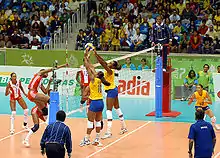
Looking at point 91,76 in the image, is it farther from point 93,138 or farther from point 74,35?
point 74,35

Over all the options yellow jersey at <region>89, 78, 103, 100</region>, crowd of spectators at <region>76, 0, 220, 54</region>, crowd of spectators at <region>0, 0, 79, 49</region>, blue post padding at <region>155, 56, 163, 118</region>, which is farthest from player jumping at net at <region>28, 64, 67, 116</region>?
crowd of spectators at <region>0, 0, 79, 49</region>

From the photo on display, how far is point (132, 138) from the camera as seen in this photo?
1831cm

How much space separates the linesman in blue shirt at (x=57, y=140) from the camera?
12.6 m

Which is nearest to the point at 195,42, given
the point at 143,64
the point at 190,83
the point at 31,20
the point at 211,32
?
the point at 211,32

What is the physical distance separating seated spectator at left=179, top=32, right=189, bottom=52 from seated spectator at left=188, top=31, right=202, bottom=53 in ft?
0.83

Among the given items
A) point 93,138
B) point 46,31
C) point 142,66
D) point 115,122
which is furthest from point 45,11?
point 93,138

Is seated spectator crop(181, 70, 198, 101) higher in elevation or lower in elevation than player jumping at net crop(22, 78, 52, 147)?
higher

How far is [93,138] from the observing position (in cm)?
1812

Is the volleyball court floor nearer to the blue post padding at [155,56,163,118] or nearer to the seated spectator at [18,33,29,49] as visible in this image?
the blue post padding at [155,56,163,118]

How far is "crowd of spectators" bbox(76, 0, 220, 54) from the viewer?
92.3 feet

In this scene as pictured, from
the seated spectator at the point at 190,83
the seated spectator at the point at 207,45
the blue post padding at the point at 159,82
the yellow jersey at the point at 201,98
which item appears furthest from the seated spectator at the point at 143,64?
the yellow jersey at the point at 201,98

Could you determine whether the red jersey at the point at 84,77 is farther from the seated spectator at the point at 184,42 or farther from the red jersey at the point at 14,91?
the seated spectator at the point at 184,42

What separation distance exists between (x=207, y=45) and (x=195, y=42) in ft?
2.34

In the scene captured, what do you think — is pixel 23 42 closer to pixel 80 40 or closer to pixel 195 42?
pixel 80 40
